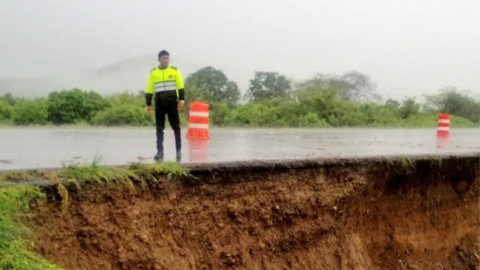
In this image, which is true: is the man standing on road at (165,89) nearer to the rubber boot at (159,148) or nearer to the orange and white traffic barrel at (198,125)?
the rubber boot at (159,148)

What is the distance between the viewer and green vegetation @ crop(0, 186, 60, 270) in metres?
4.22

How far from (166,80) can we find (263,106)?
2268 centimetres

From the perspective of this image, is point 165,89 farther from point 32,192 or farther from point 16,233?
point 16,233

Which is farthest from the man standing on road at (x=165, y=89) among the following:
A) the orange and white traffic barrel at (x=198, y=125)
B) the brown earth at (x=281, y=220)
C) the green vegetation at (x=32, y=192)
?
the orange and white traffic barrel at (x=198, y=125)

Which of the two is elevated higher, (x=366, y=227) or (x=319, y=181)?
(x=319, y=181)

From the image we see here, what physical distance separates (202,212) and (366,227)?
2940mm

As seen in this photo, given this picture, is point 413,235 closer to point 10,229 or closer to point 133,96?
point 10,229

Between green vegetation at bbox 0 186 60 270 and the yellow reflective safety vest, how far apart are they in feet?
9.41

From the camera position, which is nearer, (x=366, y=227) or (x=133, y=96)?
(x=366, y=227)

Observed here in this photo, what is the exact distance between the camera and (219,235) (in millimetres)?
6570

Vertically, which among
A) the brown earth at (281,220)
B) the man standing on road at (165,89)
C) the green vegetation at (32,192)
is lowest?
the brown earth at (281,220)

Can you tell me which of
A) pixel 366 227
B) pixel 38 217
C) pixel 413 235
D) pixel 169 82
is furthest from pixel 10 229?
pixel 413 235

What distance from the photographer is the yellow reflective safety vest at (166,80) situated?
7574 mm

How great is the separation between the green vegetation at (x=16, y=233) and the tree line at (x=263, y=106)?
624 inches
